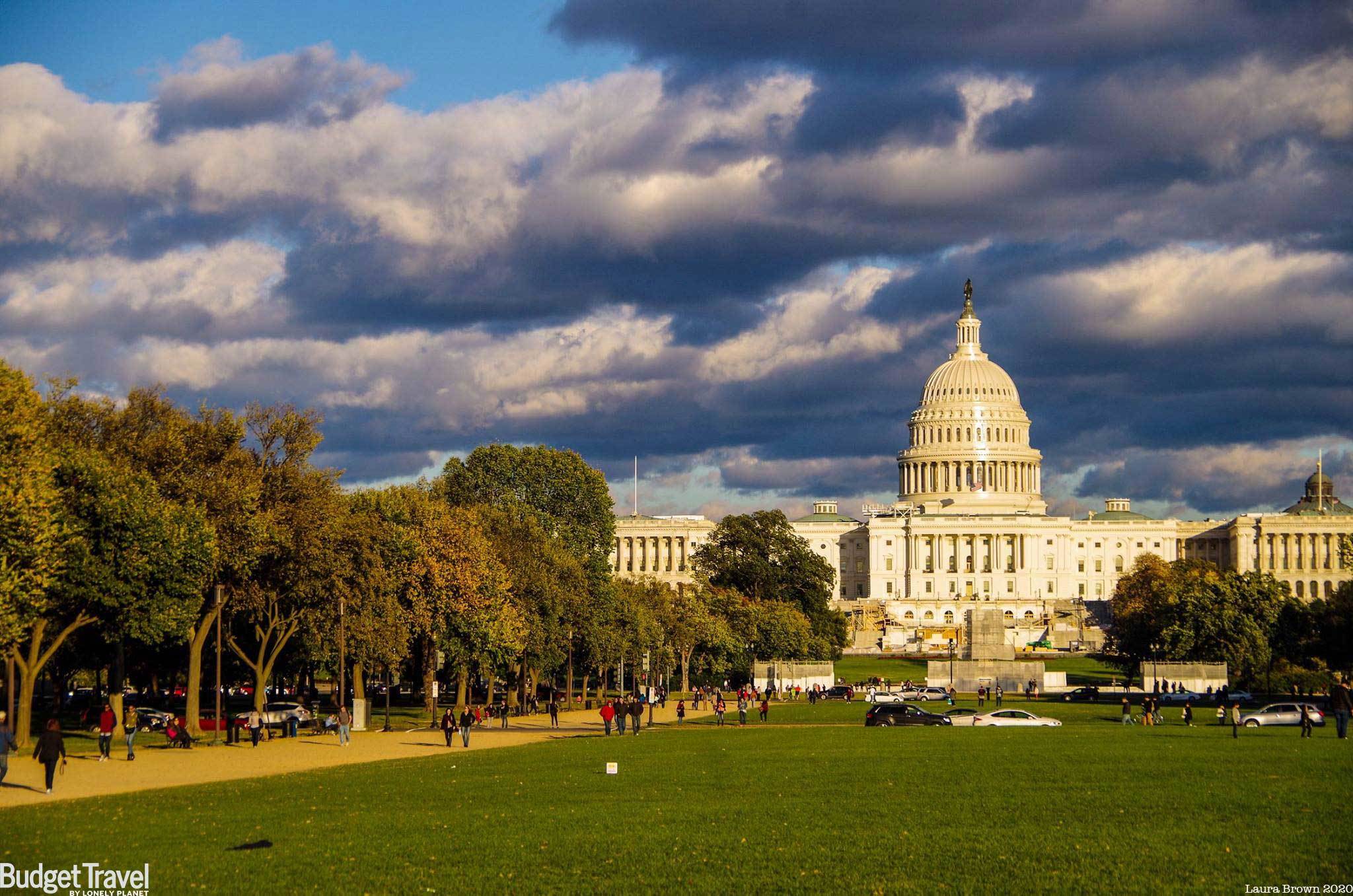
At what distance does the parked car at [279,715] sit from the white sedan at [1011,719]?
2840 centimetres

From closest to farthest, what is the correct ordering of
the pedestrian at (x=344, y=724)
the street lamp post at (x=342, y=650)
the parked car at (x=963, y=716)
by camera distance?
the pedestrian at (x=344, y=724)
the street lamp post at (x=342, y=650)
the parked car at (x=963, y=716)

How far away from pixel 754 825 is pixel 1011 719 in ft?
128

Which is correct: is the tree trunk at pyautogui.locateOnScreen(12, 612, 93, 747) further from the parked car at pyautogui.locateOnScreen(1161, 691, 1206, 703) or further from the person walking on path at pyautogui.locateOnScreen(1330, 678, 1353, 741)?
the parked car at pyautogui.locateOnScreen(1161, 691, 1206, 703)

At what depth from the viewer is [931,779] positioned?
116 ft

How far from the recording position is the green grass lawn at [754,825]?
23125mm

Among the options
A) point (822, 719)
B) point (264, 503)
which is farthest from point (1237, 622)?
point (264, 503)

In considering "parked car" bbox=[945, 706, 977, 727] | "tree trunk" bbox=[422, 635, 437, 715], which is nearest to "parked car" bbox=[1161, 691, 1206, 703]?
"parked car" bbox=[945, 706, 977, 727]

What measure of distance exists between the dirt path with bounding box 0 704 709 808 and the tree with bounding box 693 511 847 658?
84.7 meters

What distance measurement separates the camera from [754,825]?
28.2m

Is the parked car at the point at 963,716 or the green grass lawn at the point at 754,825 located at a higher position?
the green grass lawn at the point at 754,825

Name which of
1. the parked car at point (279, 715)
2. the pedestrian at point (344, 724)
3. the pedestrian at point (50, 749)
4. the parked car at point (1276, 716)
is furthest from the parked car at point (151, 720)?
the parked car at point (1276, 716)

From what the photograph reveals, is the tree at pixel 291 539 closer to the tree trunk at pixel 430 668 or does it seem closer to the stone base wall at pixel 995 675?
the tree trunk at pixel 430 668

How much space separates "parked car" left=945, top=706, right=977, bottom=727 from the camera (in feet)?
219

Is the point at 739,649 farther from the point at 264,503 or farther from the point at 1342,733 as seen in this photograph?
the point at 1342,733
